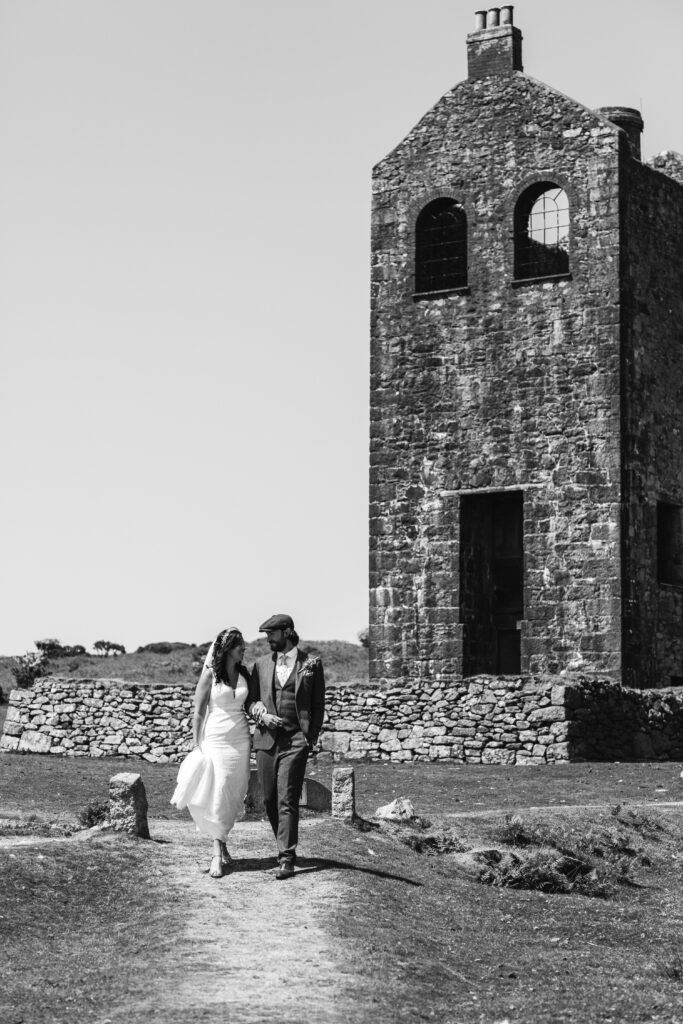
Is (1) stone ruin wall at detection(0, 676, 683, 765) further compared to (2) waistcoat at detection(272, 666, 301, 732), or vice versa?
(1) stone ruin wall at detection(0, 676, 683, 765)

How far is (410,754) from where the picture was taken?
105 ft

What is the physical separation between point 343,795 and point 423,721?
1353 centimetres

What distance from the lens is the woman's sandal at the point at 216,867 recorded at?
15.9 m

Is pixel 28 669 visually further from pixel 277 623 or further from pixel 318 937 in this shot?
pixel 318 937

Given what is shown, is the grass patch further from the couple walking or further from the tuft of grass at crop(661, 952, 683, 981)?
the tuft of grass at crop(661, 952, 683, 981)

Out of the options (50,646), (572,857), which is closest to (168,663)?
(50,646)

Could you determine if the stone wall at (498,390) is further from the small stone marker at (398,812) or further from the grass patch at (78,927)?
the grass patch at (78,927)

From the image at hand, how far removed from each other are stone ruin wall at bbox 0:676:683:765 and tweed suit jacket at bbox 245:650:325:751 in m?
14.7

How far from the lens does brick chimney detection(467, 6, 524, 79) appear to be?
35438mm

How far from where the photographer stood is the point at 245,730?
16297 millimetres

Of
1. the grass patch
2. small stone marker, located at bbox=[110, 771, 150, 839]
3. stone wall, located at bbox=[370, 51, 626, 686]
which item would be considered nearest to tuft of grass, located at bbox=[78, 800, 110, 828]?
small stone marker, located at bbox=[110, 771, 150, 839]

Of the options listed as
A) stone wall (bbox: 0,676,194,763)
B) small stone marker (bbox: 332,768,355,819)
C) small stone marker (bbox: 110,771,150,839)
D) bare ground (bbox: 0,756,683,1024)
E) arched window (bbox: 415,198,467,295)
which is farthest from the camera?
arched window (bbox: 415,198,467,295)

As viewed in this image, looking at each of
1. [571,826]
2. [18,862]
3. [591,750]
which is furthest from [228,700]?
[591,750]

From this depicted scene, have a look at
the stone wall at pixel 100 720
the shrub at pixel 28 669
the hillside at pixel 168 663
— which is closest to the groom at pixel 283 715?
the stone wall at pixel 100 720
